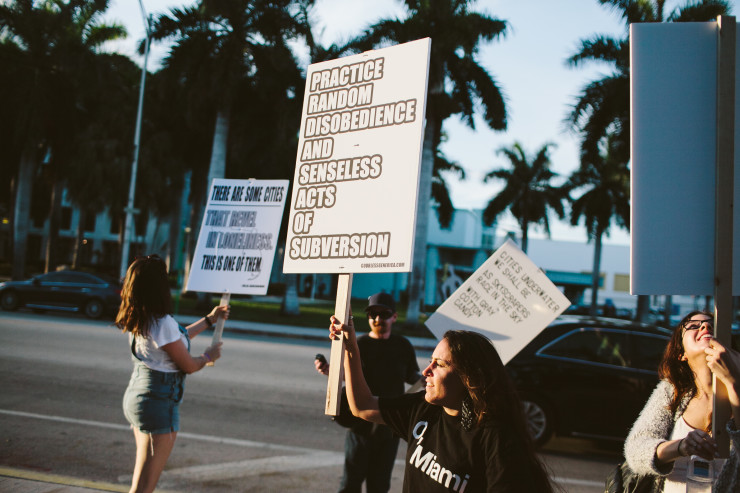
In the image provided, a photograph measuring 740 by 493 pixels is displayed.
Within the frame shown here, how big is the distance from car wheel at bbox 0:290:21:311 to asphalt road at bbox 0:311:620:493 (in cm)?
905

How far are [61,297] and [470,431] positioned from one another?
20.0 m

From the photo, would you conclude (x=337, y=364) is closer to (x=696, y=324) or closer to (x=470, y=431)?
(x=470, y=431)

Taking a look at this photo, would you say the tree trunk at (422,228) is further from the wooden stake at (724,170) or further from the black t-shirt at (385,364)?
the wooden stake at (724,170)

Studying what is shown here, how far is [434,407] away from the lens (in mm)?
2553

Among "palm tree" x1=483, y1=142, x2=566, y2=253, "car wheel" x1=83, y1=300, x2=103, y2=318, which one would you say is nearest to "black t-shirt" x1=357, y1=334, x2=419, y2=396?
"car wheel" x1=83, y1=300, x2=103, y2=318

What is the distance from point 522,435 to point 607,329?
19.1 ft

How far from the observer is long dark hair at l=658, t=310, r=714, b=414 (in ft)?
8.32

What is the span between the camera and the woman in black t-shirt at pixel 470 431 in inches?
86.9

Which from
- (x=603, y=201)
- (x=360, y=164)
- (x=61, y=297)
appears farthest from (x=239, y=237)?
(x=603, y=201)

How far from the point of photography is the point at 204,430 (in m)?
7.20

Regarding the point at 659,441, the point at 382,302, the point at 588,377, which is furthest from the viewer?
the point at 588,377

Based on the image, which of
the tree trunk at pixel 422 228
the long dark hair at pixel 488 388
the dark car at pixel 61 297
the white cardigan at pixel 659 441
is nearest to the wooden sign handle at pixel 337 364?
the long dark hair at pixel 488 388

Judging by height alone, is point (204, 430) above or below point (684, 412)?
below

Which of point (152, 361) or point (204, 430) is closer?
point (152, 361)
